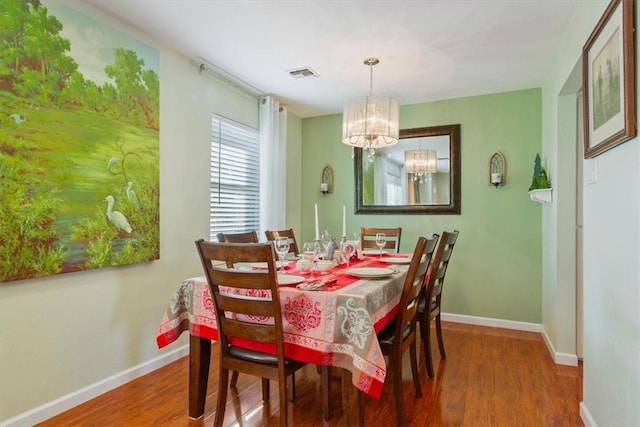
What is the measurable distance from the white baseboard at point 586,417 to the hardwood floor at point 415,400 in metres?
0.03

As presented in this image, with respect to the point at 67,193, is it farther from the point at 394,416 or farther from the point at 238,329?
the point at 394,416

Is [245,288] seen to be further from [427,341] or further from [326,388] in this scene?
[427,341]

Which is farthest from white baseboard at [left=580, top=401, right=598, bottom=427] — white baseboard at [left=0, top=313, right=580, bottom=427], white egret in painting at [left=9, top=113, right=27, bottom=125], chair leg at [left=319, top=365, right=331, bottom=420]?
white egret in painting at [left=9, top=113, right=27, bottom=125]

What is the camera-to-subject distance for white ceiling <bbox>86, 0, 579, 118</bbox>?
225 centimetres

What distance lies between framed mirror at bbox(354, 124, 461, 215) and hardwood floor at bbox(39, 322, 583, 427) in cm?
176

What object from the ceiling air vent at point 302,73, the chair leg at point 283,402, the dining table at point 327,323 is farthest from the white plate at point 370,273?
the ceiling air vent at point 302,73

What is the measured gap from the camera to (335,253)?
93.0 inches

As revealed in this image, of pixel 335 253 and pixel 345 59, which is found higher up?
pixel 345 59

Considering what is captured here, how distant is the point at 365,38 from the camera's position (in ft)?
8.57

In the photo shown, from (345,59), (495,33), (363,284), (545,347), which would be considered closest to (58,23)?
(345,59)

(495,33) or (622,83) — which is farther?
(495,33)

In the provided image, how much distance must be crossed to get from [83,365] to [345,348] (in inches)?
67.6

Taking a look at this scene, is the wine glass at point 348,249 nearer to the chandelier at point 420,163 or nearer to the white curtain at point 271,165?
the white curtain at point 271,165

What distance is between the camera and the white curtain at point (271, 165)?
3883 mm
